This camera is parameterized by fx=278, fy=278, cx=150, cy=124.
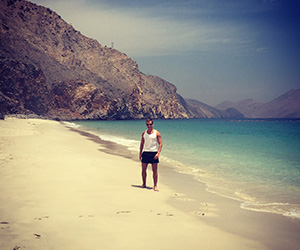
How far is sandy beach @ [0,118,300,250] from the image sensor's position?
4.16m

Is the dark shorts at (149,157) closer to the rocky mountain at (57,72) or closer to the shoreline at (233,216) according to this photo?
the shoreline at (233,216)

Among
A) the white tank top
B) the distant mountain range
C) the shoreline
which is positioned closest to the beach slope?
the shoreline

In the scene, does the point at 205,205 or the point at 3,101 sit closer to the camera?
the point at 205,205

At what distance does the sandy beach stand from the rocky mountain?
7349 centimetres

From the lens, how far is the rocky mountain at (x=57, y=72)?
286 ft

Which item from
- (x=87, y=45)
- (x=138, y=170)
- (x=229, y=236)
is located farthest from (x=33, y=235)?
(x=87, y=45)

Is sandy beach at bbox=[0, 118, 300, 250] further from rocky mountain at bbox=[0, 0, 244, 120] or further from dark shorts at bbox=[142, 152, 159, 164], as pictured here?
rocky mountain at bbox=[0, 0, 244, 120]

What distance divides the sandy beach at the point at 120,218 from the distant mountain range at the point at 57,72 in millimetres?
72388

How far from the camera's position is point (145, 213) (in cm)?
562

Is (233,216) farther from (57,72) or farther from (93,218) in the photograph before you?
(57,72)

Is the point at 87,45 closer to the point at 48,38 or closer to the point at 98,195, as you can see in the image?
the point at 48,38

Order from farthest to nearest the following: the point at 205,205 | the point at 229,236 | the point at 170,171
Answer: the point at 170,171
the point at 205,205
the point at 229,236

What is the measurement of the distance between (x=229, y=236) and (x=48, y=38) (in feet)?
454

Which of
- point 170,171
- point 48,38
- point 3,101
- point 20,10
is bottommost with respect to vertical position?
point 170,171
